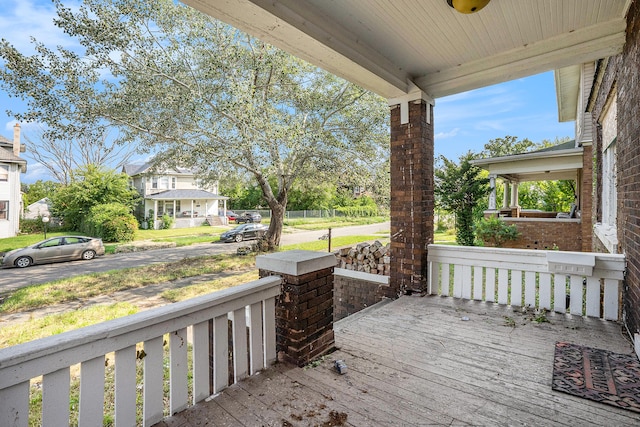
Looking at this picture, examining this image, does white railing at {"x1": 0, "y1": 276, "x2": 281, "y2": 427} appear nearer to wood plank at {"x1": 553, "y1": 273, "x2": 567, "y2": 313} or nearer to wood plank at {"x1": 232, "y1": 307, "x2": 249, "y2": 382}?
Answer: wood plank at {"x1": 232, "y1": 307, "x2": 249, "y2": 382}

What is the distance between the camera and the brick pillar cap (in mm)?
2094

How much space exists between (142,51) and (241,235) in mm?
10411

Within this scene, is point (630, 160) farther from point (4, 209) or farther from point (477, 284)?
point (4, 209)

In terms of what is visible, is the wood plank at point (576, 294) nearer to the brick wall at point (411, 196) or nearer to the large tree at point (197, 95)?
the brick wall at point (411, 196)

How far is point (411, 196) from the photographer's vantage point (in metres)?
3.88

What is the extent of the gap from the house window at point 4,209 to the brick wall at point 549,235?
72.3ft

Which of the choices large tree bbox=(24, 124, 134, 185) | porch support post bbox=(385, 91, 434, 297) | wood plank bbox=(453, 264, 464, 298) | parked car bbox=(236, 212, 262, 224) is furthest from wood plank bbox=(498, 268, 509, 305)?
parked car bbox=(236, 212, 262, 224)

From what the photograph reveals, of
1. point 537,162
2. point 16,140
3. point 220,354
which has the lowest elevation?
point 220,354

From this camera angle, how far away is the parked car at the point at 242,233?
53.4 feet

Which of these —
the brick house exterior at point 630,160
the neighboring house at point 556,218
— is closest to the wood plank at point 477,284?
the brick house exterior at point 630,160

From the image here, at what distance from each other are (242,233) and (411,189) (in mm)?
13919

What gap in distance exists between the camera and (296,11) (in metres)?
2.26

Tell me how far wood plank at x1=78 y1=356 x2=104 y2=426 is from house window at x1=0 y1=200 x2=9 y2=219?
20.3m

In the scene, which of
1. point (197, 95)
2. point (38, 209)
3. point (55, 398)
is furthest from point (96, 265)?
point (38, 209)
